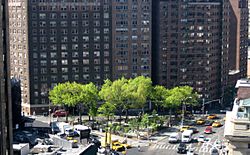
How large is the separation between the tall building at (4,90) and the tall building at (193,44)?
107m

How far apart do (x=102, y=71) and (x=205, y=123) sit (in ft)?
114

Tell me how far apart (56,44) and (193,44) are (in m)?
41.7

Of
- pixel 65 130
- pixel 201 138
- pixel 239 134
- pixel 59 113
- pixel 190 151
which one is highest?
pixel 239 134

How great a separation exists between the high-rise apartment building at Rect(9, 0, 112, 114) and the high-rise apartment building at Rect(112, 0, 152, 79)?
84.8 inches

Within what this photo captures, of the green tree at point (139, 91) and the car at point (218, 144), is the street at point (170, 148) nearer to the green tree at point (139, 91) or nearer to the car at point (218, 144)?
the car at point (218, 144)

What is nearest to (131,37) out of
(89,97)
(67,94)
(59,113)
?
(89,97)

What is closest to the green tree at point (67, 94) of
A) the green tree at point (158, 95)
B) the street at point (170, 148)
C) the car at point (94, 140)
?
the car at point (94, 140)

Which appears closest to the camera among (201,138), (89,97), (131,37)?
(201,138)

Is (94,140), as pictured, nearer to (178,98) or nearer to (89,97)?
(89,97)

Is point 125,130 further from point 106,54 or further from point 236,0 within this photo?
point 236,0

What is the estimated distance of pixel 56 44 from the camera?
14438cm

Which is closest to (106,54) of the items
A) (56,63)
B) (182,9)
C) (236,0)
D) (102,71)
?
(102,71)

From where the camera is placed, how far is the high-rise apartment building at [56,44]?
142 meters

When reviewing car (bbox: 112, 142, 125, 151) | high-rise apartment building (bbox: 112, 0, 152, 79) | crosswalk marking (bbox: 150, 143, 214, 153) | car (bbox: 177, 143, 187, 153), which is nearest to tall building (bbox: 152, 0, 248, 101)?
high-rise apartment building (bbox: 112, 0, 152, 79)
